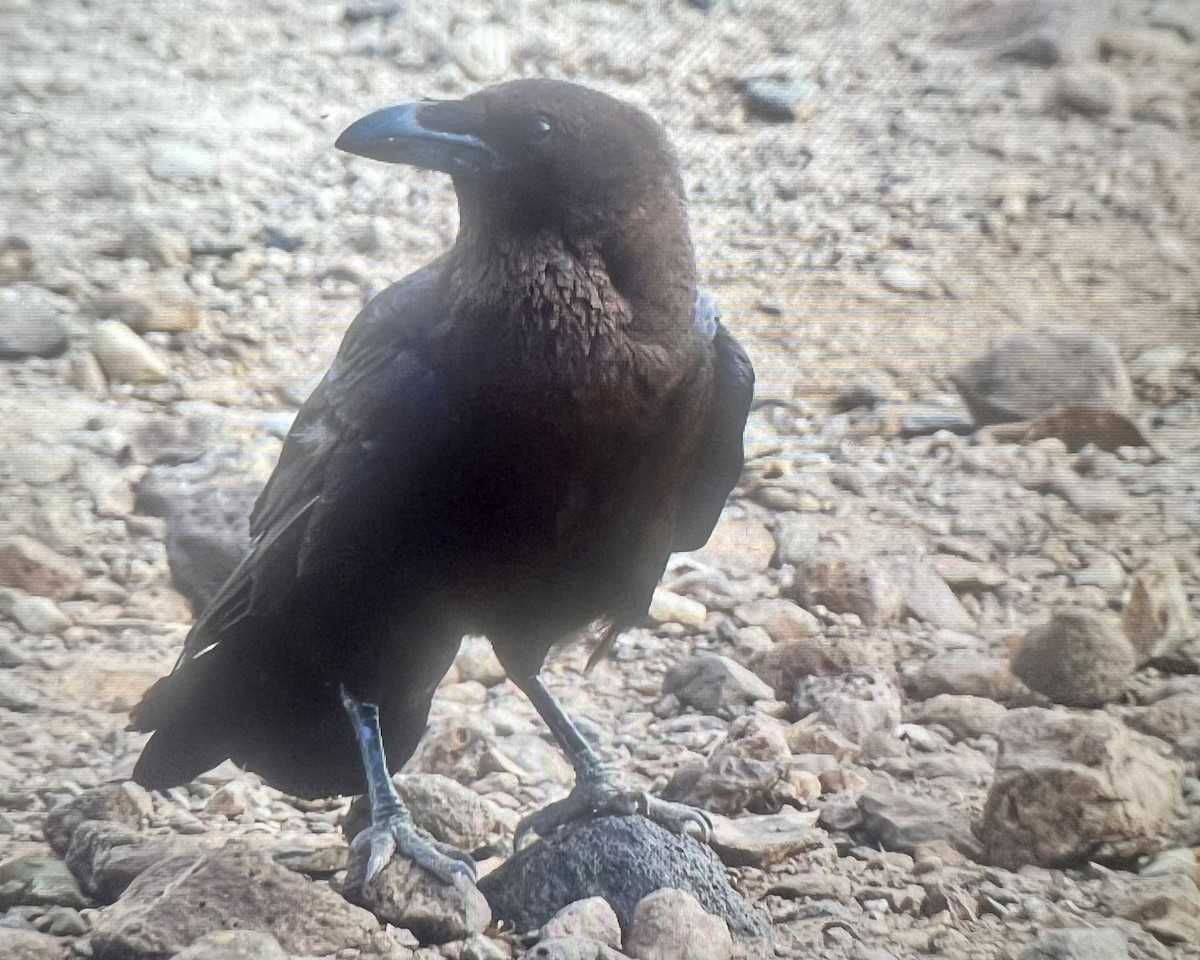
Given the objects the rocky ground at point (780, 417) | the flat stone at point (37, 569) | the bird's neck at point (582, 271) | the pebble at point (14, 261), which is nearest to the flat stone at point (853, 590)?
the rocky ground at point (780, 417)

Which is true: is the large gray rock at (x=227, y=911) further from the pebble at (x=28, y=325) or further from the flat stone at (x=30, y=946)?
the pebble at (x=28, y=325)

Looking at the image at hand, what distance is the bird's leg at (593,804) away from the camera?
139 centimetres

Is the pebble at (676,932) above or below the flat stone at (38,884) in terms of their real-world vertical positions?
above

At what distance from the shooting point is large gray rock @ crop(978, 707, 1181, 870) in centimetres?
129

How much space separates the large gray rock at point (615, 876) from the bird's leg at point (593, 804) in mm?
34

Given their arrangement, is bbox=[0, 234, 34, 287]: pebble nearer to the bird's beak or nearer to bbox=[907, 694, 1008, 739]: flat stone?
the bird's beak

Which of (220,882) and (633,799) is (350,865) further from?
(633,799)

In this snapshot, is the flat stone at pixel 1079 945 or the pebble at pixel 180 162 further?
the pebble at pixel 180 162

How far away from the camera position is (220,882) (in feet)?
4.00

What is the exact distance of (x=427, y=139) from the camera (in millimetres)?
1313

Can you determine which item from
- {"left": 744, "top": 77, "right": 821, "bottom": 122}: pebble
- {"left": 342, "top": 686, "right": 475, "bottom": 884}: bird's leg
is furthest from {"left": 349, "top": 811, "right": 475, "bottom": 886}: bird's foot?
{"left": 744, "top": 77, "right": 821, "bottom": 122}: pebble

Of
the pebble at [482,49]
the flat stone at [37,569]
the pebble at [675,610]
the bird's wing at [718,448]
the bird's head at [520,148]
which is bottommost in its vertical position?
the pebble at [675,610]

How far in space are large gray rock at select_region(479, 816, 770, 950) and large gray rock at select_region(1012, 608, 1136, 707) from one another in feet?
1.36

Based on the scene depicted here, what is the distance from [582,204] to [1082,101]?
2.42 feet
